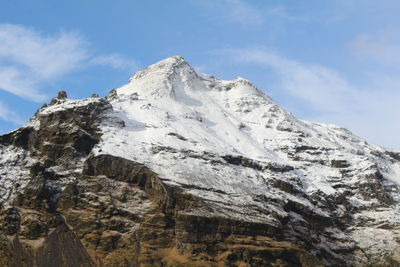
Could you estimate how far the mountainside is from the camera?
363 feet

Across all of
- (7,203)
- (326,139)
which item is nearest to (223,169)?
(7,203)

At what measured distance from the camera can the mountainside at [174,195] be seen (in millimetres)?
110625

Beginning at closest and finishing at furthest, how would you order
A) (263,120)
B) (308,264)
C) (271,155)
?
(308,264), (271,155), (263,120)

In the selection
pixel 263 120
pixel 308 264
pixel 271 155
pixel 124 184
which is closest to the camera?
pixel 308 264

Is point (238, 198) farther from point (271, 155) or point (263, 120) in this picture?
point (263, 120)

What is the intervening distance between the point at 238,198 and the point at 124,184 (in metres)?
23.5

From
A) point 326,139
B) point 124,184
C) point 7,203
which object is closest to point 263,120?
point 326,139

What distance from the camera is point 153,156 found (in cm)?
13062

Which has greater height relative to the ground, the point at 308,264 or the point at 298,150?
the point at 298,150

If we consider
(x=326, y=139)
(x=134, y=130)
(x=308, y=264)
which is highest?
(x=326, y=139)

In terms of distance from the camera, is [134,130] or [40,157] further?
[134,130]

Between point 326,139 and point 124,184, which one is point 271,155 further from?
point 124,184

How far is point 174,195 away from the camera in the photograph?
117750 millimetres

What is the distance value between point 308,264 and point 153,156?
40211 millimetres
